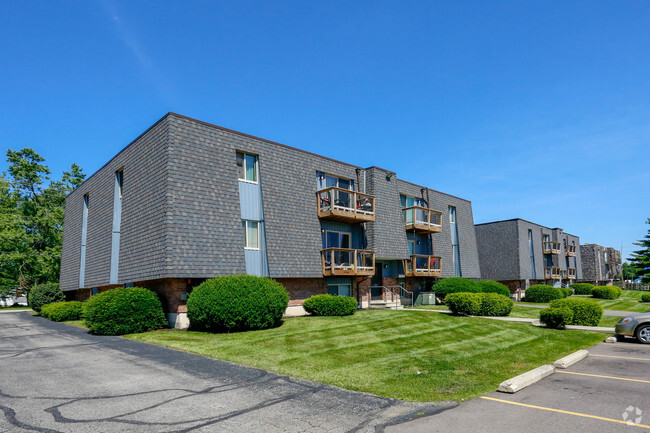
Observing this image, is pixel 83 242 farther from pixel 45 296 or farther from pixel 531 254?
pixel 531 254

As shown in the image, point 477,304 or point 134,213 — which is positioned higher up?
point 134,213

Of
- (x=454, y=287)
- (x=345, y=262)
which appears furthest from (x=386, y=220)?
(x=454, y=287)

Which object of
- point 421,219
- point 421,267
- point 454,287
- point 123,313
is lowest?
point 123,313

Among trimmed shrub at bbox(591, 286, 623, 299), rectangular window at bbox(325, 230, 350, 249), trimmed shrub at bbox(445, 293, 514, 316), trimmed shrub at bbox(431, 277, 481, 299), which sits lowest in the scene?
trimmed shrub at bbox(591, 286, 623, 299)

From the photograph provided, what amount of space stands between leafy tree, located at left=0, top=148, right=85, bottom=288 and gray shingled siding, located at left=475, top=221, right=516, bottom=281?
4571 centimetres

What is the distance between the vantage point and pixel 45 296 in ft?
94.7

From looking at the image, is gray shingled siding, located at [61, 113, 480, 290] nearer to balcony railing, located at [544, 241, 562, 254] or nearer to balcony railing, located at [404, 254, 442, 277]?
balcony railing, located at [404, 254, 442, 277]

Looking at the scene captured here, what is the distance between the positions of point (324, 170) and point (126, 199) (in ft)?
34.2

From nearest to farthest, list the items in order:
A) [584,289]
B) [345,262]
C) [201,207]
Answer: [201,207] < [345,262] < [584,289]

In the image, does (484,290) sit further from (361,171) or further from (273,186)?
(273,186)

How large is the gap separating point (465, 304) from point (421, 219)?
10.4 metres

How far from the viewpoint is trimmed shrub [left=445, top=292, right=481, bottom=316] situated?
19.5m

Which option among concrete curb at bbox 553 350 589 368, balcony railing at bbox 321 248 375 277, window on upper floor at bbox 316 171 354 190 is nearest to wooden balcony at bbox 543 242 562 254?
window on upper floor at bbox 316 171 354 190

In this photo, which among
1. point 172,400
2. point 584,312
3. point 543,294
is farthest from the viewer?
point 543,294
